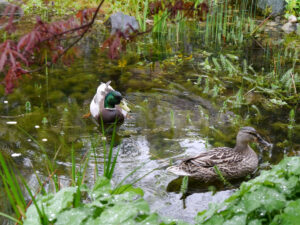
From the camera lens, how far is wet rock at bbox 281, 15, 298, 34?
10039 mm

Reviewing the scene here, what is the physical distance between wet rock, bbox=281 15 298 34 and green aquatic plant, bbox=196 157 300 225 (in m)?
8.00

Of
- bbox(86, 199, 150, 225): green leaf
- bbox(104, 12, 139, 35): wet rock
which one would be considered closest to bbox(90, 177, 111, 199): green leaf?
bbox(86, 199, 150, 225): green leaf

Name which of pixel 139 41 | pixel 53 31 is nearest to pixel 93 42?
pixel 139 41

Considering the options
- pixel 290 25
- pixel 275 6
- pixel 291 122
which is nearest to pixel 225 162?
pixel 291 122

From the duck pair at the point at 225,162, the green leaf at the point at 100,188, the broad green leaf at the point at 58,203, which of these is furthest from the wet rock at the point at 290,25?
the broad green leaf at the point at 58,203

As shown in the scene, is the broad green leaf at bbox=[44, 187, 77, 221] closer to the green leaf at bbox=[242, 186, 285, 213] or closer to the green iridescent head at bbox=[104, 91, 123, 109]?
the green leaf at bbox=[242, 186, 285, 213]

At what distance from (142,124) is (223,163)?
158 cm

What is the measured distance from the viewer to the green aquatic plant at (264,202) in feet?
7.71

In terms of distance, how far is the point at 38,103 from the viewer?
6047 millimetres

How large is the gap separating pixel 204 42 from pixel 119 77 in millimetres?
2594

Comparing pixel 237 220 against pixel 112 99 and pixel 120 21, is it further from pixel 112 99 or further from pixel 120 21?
pixel 120 21

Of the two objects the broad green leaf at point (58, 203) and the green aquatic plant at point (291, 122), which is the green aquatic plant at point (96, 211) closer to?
the broad green leaf at point (58, 203)

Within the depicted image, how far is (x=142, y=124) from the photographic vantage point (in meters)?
5.62

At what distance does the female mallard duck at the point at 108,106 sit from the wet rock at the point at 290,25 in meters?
5.67
